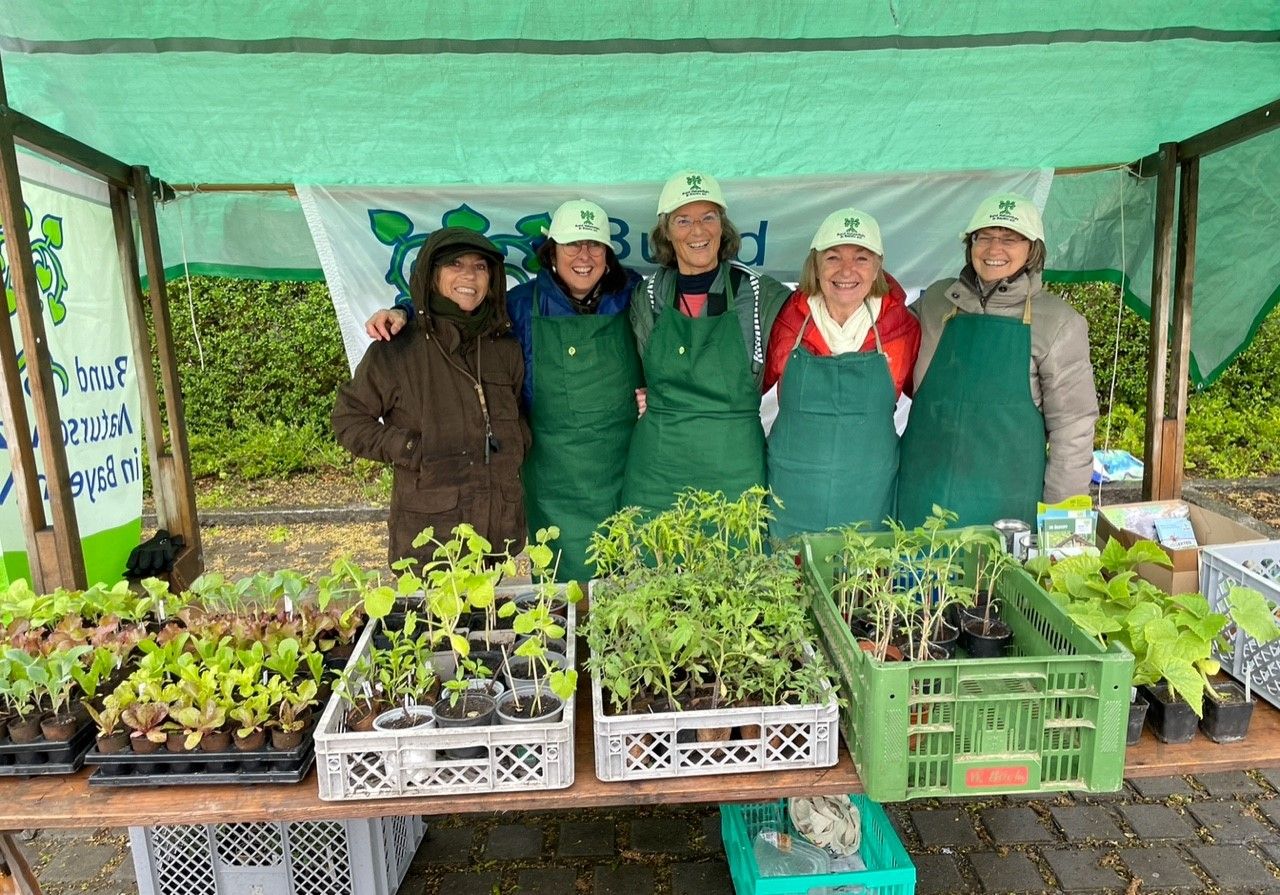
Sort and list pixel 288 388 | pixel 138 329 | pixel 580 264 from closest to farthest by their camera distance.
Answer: pixel 580 264, pixel 138 329, pixel 288 388

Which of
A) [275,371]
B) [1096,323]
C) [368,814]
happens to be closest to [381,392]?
[368,814]

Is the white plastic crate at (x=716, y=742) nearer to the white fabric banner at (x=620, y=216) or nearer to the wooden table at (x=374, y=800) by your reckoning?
the wooden table at (x=374, y=800)

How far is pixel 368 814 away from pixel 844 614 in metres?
1.22

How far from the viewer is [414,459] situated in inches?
128

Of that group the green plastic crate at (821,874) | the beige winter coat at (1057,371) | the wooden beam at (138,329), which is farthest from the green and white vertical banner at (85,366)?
the beige winter coat at (1057,371)

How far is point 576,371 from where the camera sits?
10.9ft

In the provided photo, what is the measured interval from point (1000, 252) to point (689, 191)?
1.13 meters

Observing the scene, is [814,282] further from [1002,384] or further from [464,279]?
[464,279]

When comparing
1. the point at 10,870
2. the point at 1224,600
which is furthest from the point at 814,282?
the point at 10,870

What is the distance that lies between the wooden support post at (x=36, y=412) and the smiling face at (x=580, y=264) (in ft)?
5.64

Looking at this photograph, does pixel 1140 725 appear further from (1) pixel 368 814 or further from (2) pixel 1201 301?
(2) pixel 1201 301

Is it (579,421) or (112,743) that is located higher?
(579,421)

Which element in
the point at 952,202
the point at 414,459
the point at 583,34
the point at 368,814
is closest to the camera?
the point at 368,814

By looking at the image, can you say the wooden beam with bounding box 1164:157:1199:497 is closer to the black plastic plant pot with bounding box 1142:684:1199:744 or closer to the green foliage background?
the black plastic plant pot with bounding box 1142:684:1199:744
